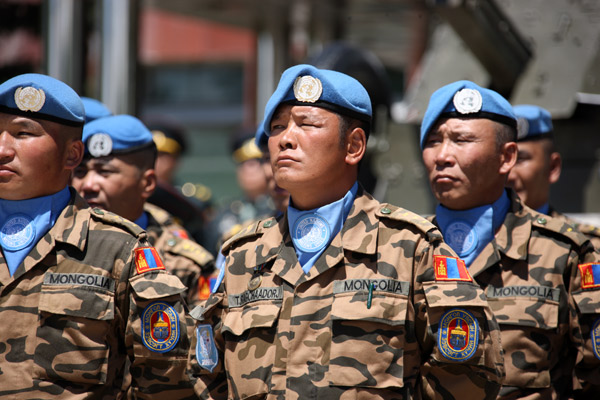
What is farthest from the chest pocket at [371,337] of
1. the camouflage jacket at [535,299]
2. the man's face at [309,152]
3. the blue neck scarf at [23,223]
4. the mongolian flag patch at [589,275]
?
the blue neck scarf at [23,223]

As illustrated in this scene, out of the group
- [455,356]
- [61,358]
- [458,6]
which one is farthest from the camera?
[458,6]

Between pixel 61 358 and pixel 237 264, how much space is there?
0.71 metres

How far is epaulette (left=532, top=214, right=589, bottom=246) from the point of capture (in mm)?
3584

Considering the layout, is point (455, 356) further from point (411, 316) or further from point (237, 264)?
point (237, 264)

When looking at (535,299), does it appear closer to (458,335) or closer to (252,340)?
(458,335)

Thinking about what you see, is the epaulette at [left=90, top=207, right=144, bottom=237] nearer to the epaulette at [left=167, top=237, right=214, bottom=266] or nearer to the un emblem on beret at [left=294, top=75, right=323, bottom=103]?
the un emblem on beret at [left=294, top=75, right=323, bottom=103]

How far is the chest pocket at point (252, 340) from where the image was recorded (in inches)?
117

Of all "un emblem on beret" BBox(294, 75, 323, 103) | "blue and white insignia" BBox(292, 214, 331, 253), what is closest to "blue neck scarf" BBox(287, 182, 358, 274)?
"blue and white insignia" BBox(292, 214, 331, 253)

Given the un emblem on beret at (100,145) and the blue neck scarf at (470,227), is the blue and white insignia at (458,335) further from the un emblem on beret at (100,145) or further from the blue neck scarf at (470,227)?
the un emblem on beret at (100,145)

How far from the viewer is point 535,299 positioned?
3.48m

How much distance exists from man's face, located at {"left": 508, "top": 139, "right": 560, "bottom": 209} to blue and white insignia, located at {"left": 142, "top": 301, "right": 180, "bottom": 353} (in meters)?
2.09

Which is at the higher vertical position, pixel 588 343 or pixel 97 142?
pixel 97 142

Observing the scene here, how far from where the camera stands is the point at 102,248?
128 inches

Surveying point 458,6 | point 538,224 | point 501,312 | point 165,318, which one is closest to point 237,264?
point 165,318
